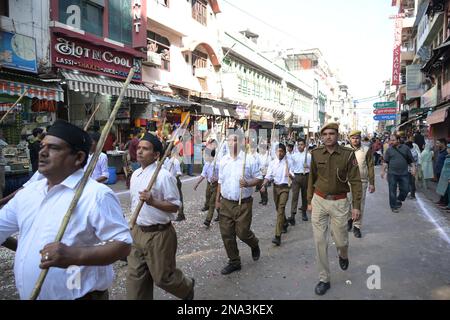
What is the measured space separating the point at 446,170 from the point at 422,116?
52.4 feet

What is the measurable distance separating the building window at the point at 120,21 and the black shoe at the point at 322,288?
41.5ft

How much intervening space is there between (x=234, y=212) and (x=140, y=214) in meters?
1.78

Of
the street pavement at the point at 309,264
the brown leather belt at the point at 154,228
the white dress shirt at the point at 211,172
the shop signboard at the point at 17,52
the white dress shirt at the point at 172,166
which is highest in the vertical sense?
the shop signboard at the point at 17,52

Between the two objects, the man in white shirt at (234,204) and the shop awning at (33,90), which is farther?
the shop awning at (33,90)

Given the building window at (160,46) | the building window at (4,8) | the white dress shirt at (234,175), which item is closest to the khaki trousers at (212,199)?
the white dress shirt at (234,175)

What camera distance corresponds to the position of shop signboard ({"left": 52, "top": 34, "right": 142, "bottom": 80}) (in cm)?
1126

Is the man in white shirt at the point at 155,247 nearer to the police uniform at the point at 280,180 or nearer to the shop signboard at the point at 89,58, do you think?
the police uniform at the point at 280,180

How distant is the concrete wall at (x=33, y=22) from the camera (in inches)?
396

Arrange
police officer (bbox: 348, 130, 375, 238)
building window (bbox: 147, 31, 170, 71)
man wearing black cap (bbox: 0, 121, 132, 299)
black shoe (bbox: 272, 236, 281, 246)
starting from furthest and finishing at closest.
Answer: building window (bbox: 147, 31, 170, 71), police officer (bbox: 348, 130, 375, 238), black shoe (bbox: 272, 236, 281, 246), man wearing black cap (bbox: 0, 121, 132, 299)

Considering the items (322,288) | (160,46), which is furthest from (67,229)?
(160,46)

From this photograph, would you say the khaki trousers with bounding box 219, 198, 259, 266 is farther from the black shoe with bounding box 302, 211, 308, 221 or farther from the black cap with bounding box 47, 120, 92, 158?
the black shoe with bounding box 302, 211, 308, 221

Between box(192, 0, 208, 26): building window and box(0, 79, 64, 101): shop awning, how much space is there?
1117 cm

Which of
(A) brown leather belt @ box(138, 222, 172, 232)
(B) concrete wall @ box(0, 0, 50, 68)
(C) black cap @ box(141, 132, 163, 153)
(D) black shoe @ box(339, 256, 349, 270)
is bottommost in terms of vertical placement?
(D) black shoe @ box(339, 256, 349, 270)

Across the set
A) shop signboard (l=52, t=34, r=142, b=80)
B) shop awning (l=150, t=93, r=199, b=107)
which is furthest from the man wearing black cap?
shop awning (l=150, t=93, r=199, b=107)
